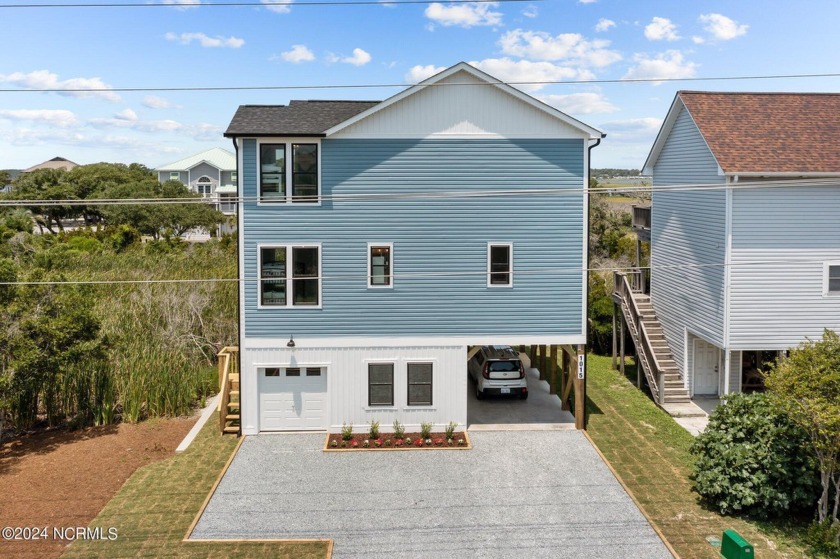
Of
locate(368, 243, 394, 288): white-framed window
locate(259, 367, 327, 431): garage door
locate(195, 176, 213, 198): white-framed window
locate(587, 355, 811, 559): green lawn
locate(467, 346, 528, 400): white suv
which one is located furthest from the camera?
locate(195, 176, 213, 198): white-framed window

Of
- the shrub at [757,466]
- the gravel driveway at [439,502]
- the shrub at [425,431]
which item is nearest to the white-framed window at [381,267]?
the shrub at [425,431]

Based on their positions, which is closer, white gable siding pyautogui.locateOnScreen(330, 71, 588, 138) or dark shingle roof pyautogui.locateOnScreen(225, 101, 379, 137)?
dark shingle roof pyautogui.locateOnScreen(225, 101, 379, 137)

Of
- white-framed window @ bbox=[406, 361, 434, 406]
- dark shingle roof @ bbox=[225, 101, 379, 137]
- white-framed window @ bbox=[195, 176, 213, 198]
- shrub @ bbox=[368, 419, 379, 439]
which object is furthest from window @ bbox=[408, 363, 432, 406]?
white-framed window @ bbox=[195, 176, 213, 198]

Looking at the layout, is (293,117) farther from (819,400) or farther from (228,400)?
(819,400)

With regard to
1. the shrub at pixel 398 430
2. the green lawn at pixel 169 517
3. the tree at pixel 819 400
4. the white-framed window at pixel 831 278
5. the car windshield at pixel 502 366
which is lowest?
the green lawn at pixel 169 517

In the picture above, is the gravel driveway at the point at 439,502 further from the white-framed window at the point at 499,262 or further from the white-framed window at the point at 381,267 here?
the white-framed window at the point at 381,267

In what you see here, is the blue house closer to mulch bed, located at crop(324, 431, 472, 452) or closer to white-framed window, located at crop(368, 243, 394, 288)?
white-framed window, located at crop(368, 243, 394, 288)
